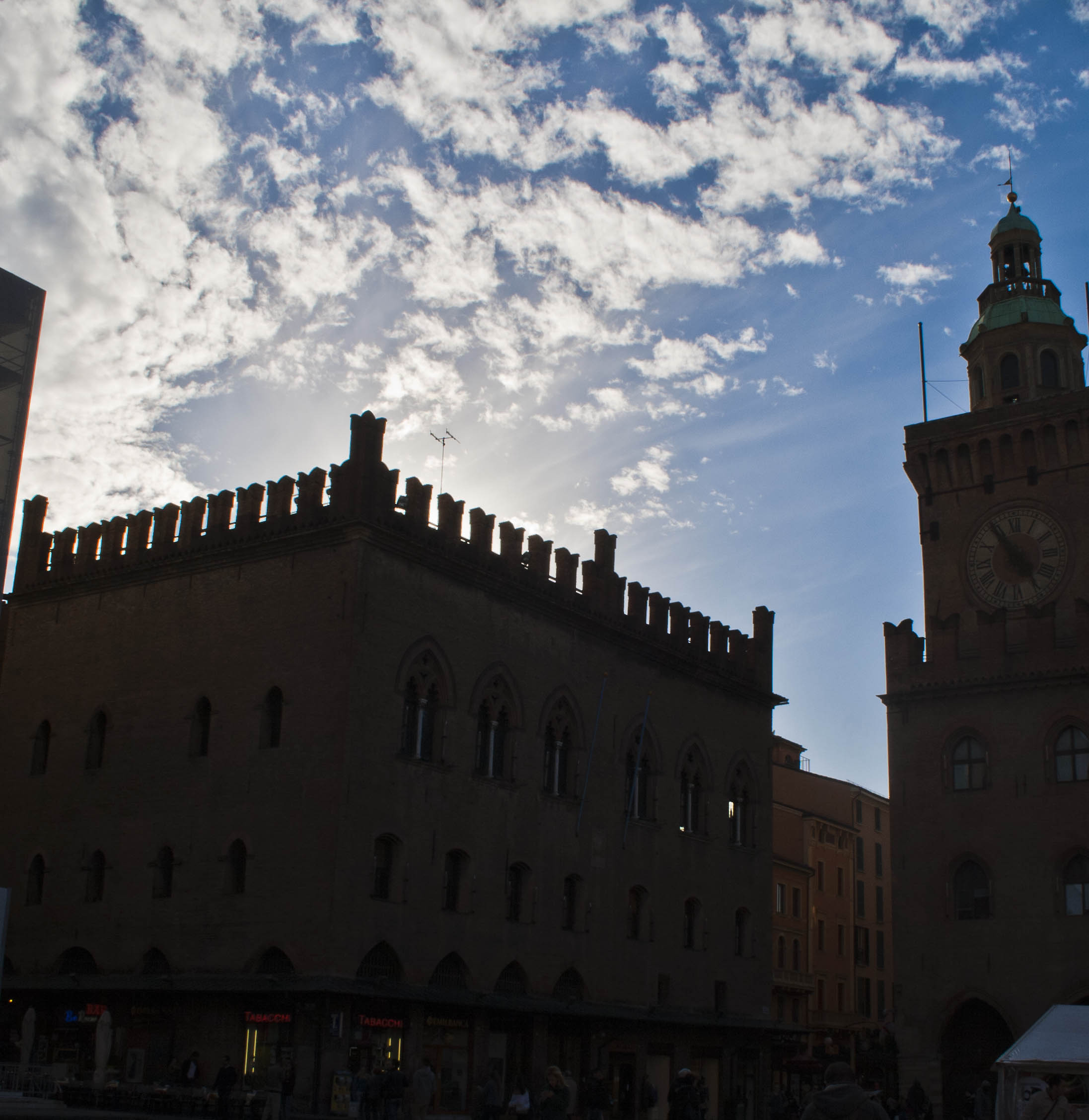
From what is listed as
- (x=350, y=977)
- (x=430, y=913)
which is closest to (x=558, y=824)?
(x=430, y=913)

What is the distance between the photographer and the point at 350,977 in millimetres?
24188

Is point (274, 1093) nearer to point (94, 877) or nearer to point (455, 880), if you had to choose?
point (455, 880)

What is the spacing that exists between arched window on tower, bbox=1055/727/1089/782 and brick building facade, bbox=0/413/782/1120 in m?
8.97

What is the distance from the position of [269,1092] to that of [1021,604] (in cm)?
2372

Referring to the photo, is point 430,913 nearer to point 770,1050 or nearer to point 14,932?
point 14,932

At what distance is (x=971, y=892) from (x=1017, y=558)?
8.92m

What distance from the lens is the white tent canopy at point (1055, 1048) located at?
1744 centimetres

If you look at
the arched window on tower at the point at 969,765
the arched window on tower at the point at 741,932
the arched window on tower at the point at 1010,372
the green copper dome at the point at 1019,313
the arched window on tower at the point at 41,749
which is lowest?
the arched window on tower at the point at 741,932

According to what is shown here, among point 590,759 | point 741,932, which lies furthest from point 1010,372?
point 590,759

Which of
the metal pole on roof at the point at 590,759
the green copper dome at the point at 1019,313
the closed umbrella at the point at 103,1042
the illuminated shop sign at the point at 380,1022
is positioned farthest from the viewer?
the green copper dome at the point at 1019,313

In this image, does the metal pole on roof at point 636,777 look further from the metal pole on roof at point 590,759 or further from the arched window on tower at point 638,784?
the metal pole on roof at point 590,759

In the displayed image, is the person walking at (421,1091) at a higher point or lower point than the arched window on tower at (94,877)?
lower

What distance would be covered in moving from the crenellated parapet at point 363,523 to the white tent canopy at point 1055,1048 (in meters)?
13.9

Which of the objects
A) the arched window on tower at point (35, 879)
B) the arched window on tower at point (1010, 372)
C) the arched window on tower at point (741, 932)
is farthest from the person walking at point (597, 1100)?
the arched window on tower at point (1010, 372)
